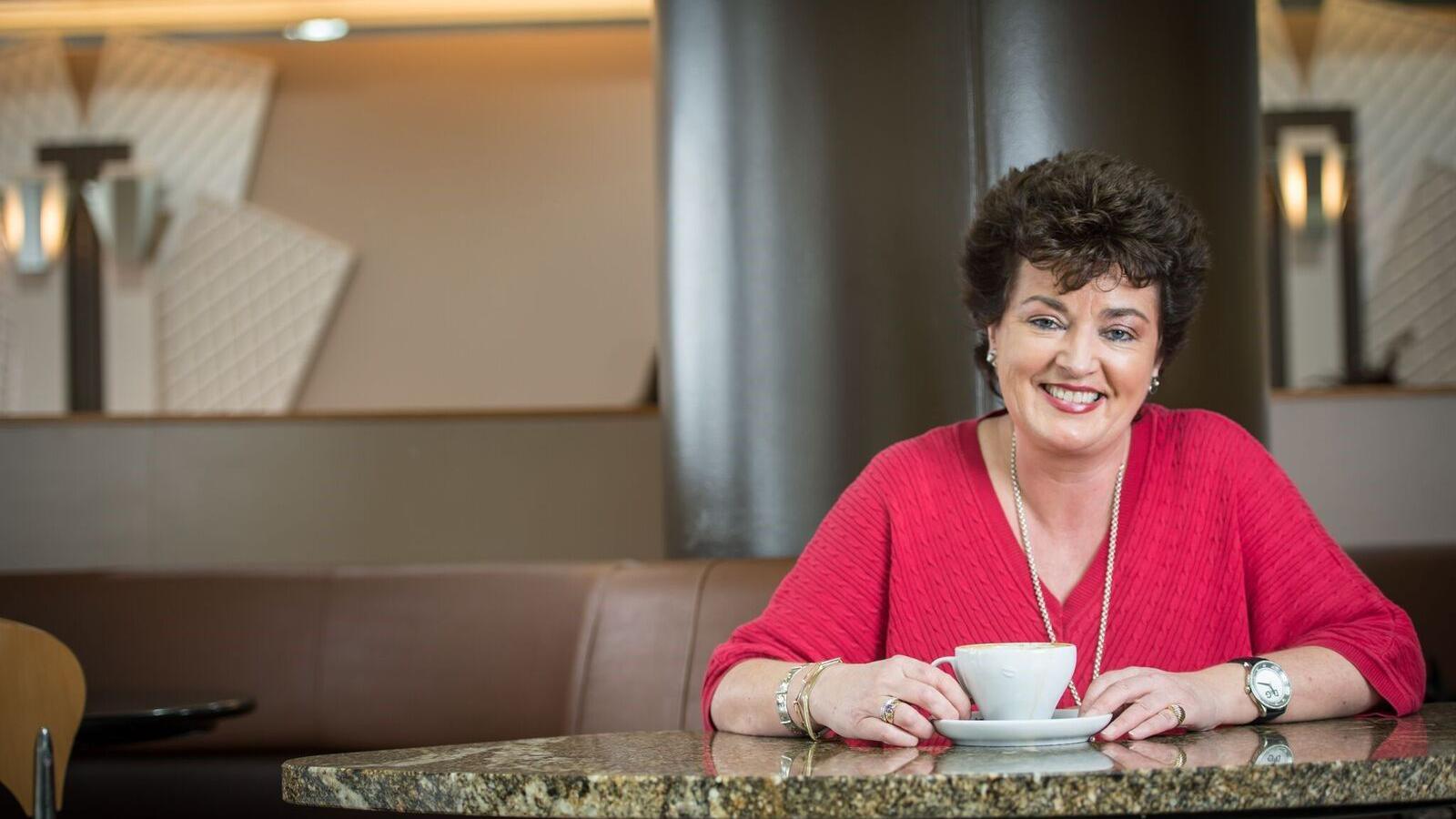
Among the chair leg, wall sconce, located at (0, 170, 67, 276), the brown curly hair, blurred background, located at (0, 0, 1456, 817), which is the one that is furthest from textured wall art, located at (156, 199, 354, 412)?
the brown curly hair

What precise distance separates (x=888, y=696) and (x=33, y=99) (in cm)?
707

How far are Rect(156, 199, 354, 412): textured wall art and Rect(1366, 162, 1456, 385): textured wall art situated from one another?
4.68m

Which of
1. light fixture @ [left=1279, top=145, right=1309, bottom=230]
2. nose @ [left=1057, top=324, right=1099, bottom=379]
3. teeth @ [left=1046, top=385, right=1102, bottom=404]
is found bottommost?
teeth @ [left=1046, top=385, right=1102, bottom=404]

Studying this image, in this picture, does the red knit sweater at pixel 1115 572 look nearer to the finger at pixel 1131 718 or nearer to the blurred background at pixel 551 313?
the finger at pixel 1131 718

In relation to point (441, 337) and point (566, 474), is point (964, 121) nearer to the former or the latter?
point (566, 474)

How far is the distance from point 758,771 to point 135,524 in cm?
409

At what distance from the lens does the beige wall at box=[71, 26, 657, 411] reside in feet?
24.0

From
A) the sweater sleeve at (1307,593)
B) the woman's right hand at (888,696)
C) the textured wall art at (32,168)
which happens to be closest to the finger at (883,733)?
the woman's right hand at (888,696)

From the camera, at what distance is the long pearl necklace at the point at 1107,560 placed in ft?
5.20

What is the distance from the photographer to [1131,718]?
1231 mm

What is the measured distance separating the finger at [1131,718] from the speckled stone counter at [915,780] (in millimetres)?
34

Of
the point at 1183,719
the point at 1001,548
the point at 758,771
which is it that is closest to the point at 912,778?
the point at 758,771

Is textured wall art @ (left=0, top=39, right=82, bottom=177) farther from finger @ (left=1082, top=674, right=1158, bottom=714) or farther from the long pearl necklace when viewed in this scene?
finger @ (left=1082, top=674, right=1158, bottom=714)

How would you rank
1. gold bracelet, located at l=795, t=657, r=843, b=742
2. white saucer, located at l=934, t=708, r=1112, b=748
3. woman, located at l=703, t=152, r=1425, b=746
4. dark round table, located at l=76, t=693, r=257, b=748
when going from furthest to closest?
dark round table, located at l=76, t=693, r=257, b=748 → woman, located at l=703, t=152, r=1425, b=746 → gold bracelet, located at l=795, t=657, r=843, b=742 → white saucer, located at l=934, t=708, r=1112, b=748
